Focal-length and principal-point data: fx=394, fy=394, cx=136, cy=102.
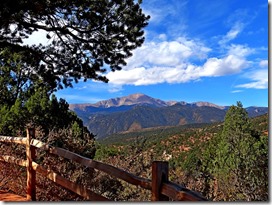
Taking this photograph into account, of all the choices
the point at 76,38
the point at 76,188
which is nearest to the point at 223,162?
the point at 76,38

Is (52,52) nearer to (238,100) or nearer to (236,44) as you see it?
(236,44)

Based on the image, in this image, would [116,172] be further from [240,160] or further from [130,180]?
[240,160]

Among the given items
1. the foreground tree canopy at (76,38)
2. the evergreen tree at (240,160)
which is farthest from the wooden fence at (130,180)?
the evergreen tree at (240,160)

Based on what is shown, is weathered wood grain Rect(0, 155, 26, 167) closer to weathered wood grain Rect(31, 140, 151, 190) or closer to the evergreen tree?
weathered wood grain Rect(31, 140, 151, 190)

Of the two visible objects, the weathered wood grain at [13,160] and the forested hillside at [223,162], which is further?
the forested hillside at [223,162]

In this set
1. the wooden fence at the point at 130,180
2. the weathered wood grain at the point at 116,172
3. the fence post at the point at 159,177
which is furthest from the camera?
the weathered wood grain at the point at 116,172

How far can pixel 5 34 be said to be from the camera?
509cm

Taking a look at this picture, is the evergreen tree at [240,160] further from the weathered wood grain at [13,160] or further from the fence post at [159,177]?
the fence post at [159,177]

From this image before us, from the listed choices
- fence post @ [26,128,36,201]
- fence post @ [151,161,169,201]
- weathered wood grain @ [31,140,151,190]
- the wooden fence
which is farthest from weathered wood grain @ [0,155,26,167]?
fence post @ [151,161,169,201]

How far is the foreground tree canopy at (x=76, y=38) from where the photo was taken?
4.99 metres

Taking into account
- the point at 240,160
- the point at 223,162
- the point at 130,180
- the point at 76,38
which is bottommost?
the point at 223,162

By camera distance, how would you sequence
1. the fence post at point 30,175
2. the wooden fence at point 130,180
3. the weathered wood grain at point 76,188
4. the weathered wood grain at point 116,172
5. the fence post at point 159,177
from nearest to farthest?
the wooden fence at point 130,180 < the fence post at point 159,177 < the weathered wood grain at point 116,172 < the weathered wood grain at point 76,188 < the fence post at point 30,175

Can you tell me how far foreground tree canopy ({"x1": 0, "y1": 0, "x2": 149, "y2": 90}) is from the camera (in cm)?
499

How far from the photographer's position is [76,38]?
5426 mm
